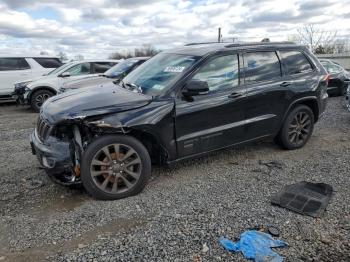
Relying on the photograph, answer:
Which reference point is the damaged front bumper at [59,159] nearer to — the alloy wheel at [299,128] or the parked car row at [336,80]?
the alloy wheel at [299,128]

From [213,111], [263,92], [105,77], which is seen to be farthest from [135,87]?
[105,77]

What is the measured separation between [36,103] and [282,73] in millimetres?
8405

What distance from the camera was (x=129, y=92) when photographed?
4867mm

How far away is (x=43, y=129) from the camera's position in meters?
4.48

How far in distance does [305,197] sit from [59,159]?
9.47ft

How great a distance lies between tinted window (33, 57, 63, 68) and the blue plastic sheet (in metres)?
12.2

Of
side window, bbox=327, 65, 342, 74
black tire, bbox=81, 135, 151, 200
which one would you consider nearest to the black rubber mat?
black tire, bbox=81, 135, 151, 200

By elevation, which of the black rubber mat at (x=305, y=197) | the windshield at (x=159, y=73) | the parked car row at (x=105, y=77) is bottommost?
the black rubber mat at (x=305, y=197)

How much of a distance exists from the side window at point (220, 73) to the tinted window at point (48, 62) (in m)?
10.4

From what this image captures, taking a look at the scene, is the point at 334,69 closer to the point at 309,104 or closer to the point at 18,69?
the point at 309,104

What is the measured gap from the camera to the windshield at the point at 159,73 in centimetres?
483

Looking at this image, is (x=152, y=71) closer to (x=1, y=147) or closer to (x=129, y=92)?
(x=129, y=92)

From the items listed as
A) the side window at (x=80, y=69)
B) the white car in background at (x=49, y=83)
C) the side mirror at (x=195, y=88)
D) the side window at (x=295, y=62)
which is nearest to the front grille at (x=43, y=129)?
the side mirror at (x=195, y=88)

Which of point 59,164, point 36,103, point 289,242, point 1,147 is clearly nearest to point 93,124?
point 59,164
